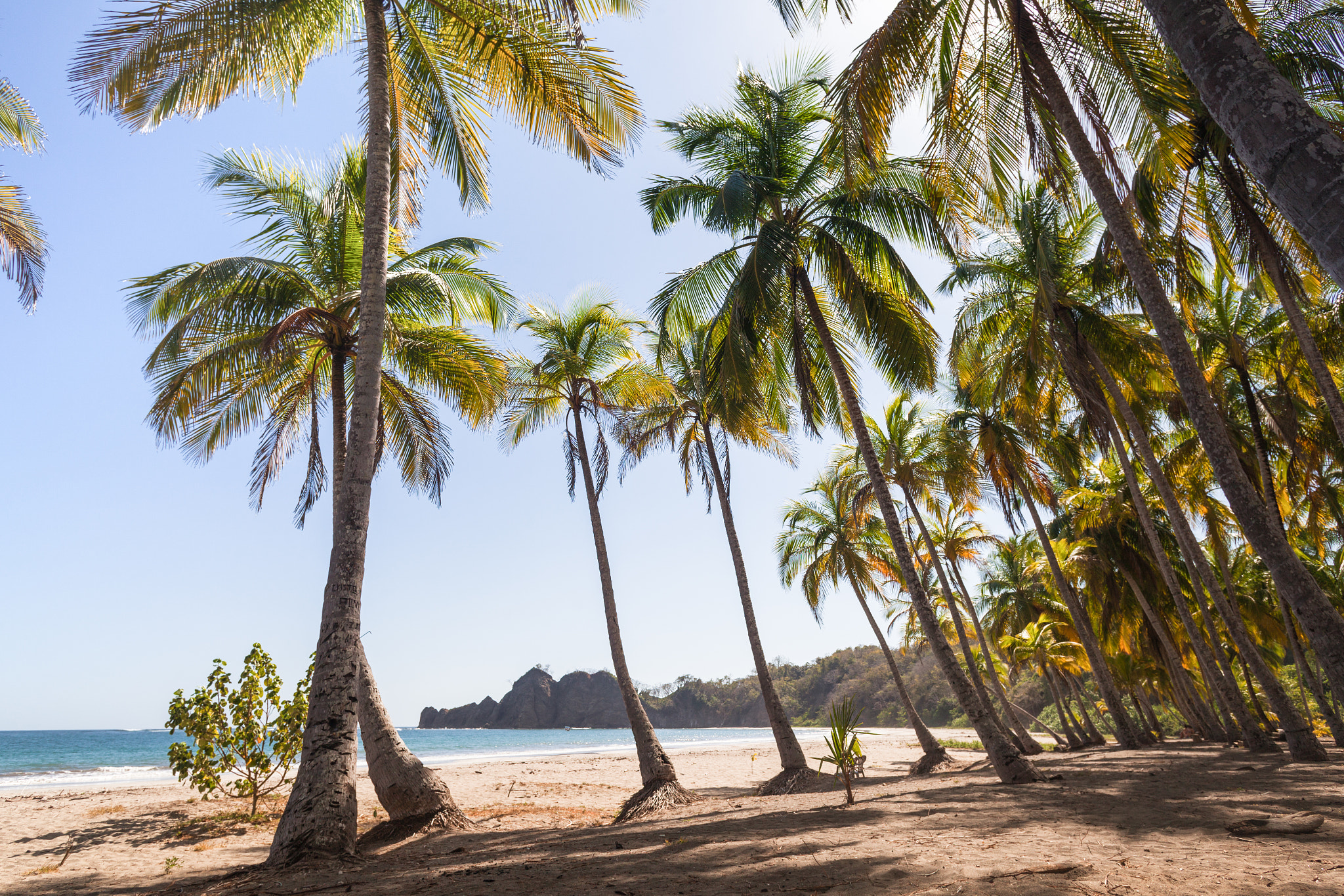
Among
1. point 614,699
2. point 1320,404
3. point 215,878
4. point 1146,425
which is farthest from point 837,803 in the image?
point 614,699

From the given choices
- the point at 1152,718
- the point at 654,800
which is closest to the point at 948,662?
the point at 654,800

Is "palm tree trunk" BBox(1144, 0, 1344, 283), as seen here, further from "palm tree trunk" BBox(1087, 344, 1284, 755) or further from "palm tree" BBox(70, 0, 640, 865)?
"palm tree trunk" BBox(1087, 344, 1284, 755)

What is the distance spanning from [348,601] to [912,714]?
15.6 metres

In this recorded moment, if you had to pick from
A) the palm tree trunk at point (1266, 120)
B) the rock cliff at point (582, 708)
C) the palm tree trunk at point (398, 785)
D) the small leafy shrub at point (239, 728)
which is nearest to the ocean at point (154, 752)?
the rock cliff at point (582, 708)

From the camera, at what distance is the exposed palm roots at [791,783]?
11.2 meters

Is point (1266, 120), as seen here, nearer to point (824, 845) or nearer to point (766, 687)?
point (824, 845)

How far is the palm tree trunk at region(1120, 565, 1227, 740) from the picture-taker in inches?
668

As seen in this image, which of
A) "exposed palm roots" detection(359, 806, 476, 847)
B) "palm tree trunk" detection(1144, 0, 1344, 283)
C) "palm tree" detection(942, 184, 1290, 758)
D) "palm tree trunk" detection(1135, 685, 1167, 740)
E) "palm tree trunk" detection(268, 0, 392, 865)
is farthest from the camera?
"palm tree trunk" detection(1135, 685, 1167, 740)

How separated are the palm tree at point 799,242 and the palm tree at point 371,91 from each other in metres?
2.64

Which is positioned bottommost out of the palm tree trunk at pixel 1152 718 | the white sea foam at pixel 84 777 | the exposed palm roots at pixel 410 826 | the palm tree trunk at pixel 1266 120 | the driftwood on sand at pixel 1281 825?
the exposed palm roots at pixel 410 826

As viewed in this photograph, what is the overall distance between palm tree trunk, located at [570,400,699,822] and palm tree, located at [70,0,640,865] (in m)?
5.10

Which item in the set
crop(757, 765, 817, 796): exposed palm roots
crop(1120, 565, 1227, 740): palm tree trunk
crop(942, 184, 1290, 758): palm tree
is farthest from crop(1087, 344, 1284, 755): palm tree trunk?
crop(757, 765, 817, 796): exposed palm roots

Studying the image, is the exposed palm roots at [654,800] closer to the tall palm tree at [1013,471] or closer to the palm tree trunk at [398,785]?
the palm tree trunk at [398,785]

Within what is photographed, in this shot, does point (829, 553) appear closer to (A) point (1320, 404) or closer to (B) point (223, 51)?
(A) point (1320, 404)
